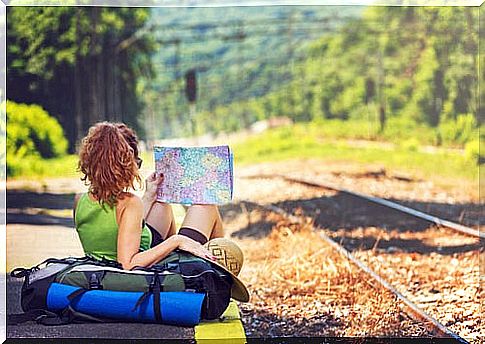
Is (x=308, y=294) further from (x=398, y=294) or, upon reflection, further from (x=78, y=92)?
(x=78, y=92)

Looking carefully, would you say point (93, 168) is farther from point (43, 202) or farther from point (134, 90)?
point (134, 90)

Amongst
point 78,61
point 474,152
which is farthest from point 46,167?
point 474,152

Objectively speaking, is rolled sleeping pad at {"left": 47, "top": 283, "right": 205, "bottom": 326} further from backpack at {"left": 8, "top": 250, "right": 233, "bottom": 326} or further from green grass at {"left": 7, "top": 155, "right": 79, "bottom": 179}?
green grass at {"left": 7, "top": 155, "right": 79, "bottom": 179}

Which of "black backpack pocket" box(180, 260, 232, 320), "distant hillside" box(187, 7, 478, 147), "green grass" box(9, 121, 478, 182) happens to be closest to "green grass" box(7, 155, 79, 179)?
"distant hillside" box(187, 7, 478, 147)

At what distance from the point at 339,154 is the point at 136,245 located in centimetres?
375

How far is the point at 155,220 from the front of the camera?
15.8ft

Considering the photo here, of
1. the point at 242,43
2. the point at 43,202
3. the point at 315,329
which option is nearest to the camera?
the point at 315,329

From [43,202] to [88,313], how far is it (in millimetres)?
2032

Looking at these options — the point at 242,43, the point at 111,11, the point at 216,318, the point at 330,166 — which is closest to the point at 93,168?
the point at 216,318

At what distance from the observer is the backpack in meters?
4.28

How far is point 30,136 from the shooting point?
20.5 ft

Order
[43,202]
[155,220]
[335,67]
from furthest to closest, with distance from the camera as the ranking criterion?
1. [335,67]
2. [43,202]
3. [155,220]

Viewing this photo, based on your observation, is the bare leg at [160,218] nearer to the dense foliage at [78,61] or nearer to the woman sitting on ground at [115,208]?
the woman sitting on ground at [115,208]

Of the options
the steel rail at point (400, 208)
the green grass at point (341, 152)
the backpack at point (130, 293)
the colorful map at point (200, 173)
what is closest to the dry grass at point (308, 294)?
the steel rail at point (400, 208)
